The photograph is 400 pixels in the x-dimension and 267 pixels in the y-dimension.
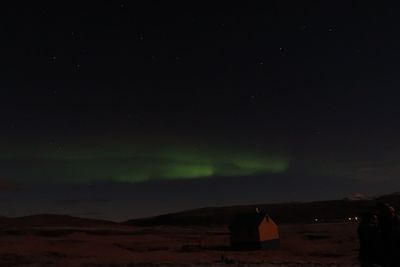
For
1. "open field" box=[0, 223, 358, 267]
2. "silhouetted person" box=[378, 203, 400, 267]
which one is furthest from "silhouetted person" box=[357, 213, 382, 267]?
"open field" box=[0, 223, 358, 267]

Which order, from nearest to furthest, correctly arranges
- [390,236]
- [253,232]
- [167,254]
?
[390,236]
[167,254]
[253,232]

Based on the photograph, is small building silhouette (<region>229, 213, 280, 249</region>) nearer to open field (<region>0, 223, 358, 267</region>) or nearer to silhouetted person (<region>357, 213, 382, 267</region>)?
open field (<region>0, 223, 358, 267</region>)

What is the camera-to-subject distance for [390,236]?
746 cm

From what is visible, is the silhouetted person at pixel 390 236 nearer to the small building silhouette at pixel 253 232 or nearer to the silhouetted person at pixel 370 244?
the silhouetted person at pixel 370 244

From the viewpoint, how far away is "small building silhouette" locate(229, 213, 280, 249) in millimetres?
57875

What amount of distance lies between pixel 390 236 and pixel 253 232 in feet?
169

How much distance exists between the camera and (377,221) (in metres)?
7.68

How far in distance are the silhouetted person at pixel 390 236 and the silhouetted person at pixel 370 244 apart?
66mm

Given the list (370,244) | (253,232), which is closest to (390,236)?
(370,244)

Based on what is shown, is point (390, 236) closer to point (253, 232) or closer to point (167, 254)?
point (167, 254)

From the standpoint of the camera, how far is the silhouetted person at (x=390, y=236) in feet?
24.3

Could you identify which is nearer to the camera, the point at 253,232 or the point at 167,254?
the point at 167,254

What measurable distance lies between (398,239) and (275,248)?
5469 centimetres

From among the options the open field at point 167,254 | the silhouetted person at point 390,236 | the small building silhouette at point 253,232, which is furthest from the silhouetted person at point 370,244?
the small building silhouette at point 253,232
